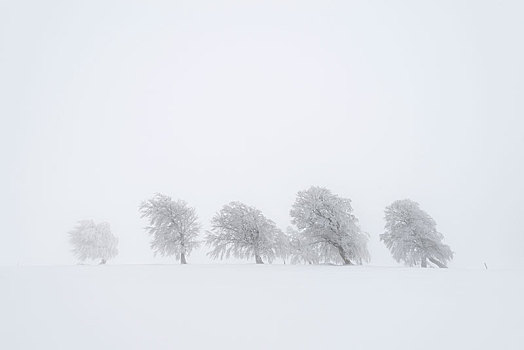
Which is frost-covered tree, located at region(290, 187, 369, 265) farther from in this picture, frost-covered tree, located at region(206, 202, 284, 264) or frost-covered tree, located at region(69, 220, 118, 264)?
frost-covered tree, located at region(69, 220, 118, 264)

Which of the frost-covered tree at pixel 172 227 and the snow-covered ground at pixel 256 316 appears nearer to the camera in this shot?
the snow-covered ground at pixel 256 316

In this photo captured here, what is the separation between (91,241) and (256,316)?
5002cm

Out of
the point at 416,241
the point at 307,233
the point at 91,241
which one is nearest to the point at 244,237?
the point at 307,233

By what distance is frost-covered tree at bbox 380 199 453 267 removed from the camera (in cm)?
3947

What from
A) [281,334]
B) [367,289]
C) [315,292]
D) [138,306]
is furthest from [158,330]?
[367,289]

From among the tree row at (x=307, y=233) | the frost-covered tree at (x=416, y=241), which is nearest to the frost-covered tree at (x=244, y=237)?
the tree row at (x=307, y=233)

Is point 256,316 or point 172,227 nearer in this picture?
point 256,316

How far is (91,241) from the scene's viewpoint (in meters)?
49.6

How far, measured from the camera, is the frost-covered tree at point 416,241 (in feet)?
129

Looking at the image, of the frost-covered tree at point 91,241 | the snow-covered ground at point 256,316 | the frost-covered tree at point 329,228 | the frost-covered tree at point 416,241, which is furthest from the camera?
the frost-covered tree at point 91,241

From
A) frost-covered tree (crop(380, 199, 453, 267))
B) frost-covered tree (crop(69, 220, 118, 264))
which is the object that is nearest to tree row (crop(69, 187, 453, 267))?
frost-covered tree (crop(380, 199, 453, 267))

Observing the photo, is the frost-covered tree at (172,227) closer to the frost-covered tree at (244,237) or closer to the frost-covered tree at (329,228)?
the frost-covered tree at (244,237)

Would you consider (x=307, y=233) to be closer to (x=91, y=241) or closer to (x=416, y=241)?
(x=416, y=241)

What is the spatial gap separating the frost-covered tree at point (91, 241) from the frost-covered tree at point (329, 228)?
35718 millimetres
